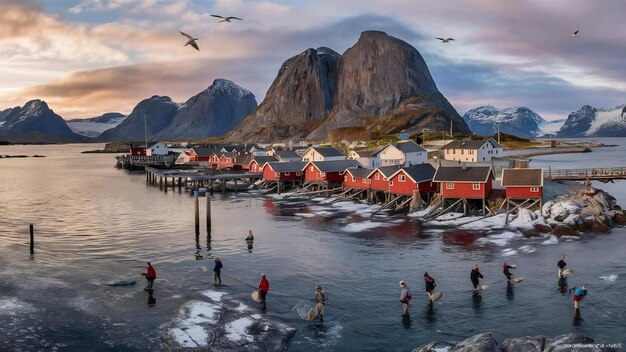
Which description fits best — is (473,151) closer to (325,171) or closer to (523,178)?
(325,171)

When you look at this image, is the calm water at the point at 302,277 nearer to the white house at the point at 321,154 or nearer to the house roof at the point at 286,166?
the house roof at the point at 286,166

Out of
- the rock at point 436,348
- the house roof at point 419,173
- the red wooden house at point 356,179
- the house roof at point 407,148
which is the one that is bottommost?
the rock at point 436,348

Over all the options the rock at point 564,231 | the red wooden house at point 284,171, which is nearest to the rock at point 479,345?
the rock at point 564,231

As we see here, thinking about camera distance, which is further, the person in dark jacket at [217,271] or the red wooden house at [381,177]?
the red wooden house at [381,177]

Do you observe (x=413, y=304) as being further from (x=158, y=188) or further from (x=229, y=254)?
(x=158, y=188)

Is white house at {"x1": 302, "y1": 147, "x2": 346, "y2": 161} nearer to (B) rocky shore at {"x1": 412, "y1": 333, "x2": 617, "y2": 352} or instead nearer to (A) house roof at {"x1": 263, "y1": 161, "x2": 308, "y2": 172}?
(A) house roof at {"x1": 263, "y1": 161, "x2": 308, "y2": 172}

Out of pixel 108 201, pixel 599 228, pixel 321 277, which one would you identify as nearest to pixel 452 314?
pixel 321 277

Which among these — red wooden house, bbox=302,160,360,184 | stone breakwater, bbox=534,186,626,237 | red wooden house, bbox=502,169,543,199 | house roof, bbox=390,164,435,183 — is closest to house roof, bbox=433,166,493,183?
red wooden house, bbox=502,169,543,199
